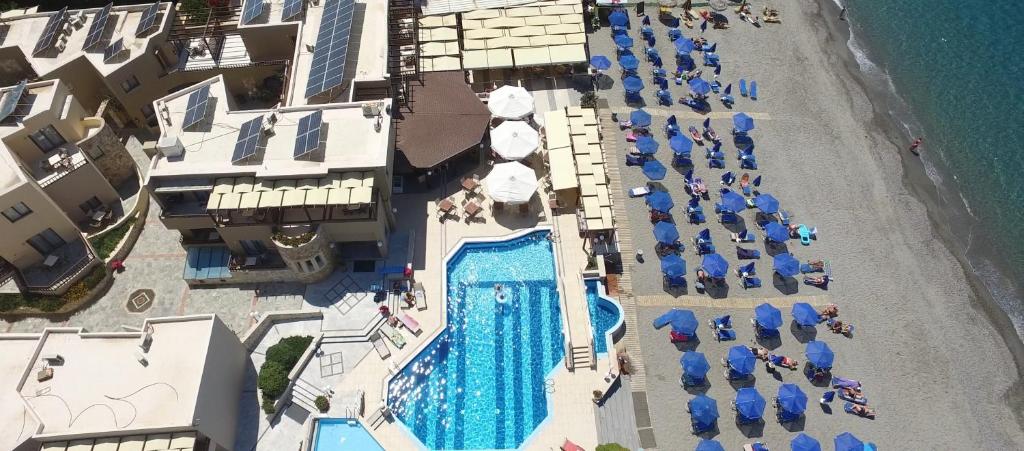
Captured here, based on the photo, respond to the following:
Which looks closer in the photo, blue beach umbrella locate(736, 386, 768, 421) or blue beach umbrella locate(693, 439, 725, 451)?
blue beach umbrella locate(693, 439, 725, 451)

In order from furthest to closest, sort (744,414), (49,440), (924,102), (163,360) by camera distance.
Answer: (924,102)
(744,414)
(163,360)
(49,440)

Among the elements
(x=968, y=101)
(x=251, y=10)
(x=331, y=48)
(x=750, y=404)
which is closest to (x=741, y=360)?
(x=750, y=404)

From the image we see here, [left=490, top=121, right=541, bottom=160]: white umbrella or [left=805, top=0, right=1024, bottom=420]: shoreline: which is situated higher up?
[left=490, top=121, right=541, bottom=160]: white umbrella

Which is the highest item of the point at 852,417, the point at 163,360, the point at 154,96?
the point at 154,96

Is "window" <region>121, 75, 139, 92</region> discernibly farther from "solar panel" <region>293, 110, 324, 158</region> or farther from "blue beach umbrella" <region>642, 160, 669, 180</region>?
"blue beach umbrella" <region>642, 160, 669, 180</region>

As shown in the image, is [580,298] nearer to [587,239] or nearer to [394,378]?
[587,239]

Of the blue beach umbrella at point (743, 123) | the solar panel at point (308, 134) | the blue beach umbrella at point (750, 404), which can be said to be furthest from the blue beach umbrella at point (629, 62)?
the blue beach umbrella at point (750, 404)

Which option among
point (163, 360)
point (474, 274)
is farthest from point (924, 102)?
point (163, 360)

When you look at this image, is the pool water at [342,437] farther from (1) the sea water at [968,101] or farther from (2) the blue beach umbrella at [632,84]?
(1) the sea water at [968,101]

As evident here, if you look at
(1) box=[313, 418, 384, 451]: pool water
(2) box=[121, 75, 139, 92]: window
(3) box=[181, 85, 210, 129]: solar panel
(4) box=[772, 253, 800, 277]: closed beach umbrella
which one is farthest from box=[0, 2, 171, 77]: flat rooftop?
(4) box=[772, 253, 800, 277]: closed beach umbrella
